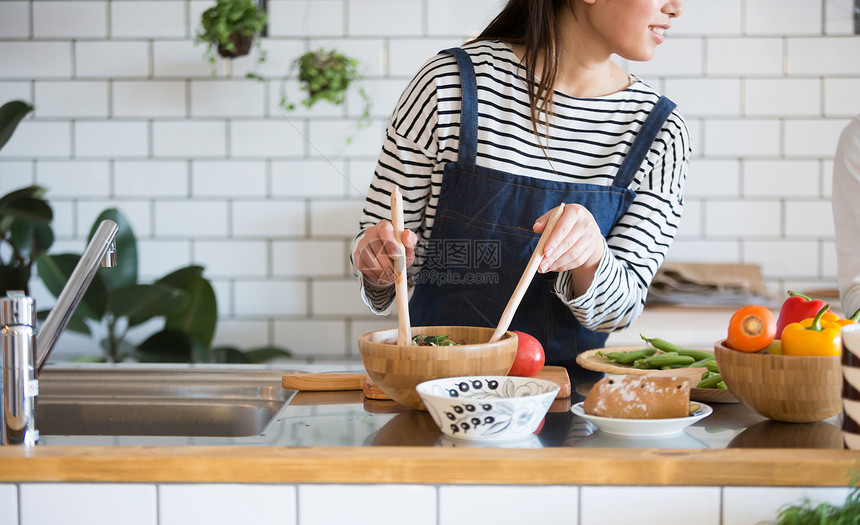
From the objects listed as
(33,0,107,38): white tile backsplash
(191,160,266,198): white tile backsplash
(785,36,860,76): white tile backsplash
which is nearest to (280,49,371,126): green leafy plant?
(191,160,266,198): white tile backsplash

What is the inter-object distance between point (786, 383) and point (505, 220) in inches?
20.4

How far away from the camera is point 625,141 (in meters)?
1.23

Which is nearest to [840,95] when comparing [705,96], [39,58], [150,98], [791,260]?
[705,96]

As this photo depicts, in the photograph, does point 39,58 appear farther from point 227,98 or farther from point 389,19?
point 389,19

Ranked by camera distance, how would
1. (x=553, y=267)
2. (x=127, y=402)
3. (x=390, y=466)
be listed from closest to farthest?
(x=390, y=466) → (x=553, y=267) → (x=127, y=402)

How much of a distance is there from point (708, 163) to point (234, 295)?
4.74ft

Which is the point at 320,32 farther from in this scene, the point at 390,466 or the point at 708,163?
the point at 390,466

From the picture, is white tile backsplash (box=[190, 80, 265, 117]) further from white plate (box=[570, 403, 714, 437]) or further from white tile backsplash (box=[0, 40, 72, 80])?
white plate (box=[570, 403, 714, 437])

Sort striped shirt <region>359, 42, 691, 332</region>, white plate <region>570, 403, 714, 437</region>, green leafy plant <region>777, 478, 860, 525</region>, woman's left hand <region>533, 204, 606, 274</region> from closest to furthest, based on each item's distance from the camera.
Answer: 1. green leafy plant <region>777, 478, 860, 525</region>
2. white plate <region>570, 403, 714, 437</region>
3. woman's left hand <region>533, 204, 606, 274</region>
4. striped shirt <region>359, 42, 691, 332</region>

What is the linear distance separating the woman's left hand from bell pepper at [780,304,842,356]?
231 millimetres

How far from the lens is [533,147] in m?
1.24

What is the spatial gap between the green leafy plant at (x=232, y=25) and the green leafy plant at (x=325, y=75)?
0.48 ft

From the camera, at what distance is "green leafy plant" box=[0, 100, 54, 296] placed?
79.7 inches

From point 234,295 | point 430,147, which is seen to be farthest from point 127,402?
point 234,295
